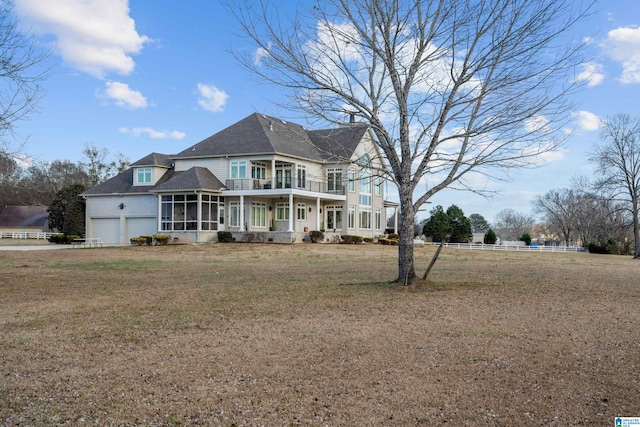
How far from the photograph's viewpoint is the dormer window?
38969 millimetres

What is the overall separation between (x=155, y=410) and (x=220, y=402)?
1.98 ft

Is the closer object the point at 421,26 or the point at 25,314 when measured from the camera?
the point at 25,314

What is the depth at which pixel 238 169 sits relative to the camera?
121 feet

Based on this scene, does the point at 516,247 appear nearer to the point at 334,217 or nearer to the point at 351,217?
the point at 351,217

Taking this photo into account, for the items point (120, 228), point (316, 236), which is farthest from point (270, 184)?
point (120, 228)

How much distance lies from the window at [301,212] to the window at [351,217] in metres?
3.58

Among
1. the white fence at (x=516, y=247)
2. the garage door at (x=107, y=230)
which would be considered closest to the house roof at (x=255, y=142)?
the garage door at (x=107, y=230)

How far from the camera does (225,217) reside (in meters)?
37.0

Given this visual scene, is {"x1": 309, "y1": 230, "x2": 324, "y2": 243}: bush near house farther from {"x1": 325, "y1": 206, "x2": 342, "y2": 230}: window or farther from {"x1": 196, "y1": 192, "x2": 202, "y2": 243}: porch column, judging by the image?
{"x1": 196, "y1": 192, "x2": 202, "y2": 243}: porch column

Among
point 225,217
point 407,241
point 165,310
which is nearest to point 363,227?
point 225,217

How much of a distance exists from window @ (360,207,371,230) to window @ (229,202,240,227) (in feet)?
34.1

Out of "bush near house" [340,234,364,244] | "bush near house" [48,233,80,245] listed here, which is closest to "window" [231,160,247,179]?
"bush near house" [340,234,364,244]

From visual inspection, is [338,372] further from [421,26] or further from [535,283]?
[535,283]

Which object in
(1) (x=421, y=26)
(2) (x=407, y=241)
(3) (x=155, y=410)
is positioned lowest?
(3) (x=155, y=410)
